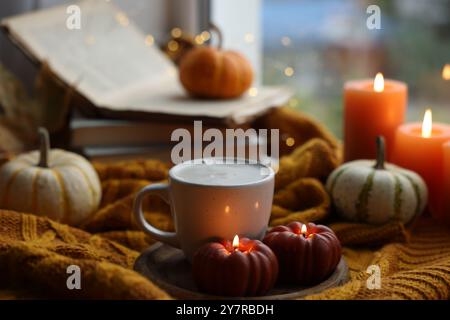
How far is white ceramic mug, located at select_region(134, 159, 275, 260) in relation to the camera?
0.65 meters

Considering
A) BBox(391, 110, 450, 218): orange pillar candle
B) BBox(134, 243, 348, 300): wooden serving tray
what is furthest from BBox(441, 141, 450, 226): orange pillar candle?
BBox(134, 243, 348, 300): wooden serving tray

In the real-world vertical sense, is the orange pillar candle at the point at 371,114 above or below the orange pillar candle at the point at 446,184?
above

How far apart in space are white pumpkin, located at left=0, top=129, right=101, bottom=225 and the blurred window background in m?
0.57

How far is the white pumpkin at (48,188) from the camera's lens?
825 mm

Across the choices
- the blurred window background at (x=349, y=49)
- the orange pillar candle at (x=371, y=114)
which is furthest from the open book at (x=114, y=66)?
the blurred window background at (x=349, y=49)

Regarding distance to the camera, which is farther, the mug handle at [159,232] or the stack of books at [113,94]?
the stack of books at [113,94]

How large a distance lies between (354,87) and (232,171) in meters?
0.34

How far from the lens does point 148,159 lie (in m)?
1.03

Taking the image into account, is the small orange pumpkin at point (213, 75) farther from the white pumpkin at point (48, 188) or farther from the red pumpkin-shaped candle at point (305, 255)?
the red pumpkin-shaped candle at point (305, 255)

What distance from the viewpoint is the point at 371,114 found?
95 cm

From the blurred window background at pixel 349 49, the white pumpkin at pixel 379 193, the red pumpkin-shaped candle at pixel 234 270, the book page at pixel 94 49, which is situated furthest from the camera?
the blurred window background at pixel 349 49

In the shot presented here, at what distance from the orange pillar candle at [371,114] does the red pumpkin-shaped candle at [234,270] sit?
1.24 feet

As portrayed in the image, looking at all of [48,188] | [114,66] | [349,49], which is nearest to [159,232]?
[48,188]

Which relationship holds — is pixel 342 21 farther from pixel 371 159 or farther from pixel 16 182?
pixel 16 182
